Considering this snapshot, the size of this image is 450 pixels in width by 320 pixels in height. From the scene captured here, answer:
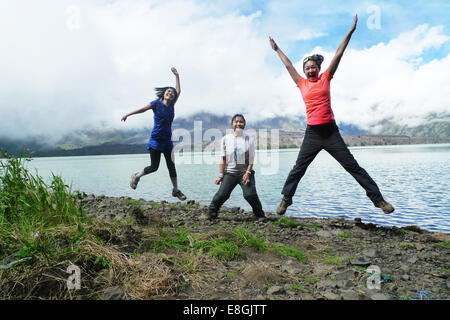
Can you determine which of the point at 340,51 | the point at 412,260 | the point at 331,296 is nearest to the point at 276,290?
the point at 331,296

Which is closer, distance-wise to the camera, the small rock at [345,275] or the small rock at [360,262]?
the small rock at [345,275]

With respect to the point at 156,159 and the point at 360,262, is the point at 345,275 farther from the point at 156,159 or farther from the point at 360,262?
the point at 156,159

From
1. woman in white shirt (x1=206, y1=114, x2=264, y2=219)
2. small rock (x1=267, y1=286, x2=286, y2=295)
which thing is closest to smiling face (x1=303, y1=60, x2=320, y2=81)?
woman in white shirt (x1=206, y1=114, x2=264, y2=219)

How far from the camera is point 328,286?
11.9 feet

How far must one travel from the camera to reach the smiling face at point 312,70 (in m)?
6.03

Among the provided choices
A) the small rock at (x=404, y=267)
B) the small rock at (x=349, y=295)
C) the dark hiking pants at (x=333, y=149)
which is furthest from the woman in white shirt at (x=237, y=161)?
the small rock at (x=349, y=295)

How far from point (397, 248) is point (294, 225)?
8.08 feet

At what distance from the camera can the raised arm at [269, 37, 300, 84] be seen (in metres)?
6.32

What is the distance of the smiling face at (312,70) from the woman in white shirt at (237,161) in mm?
2123

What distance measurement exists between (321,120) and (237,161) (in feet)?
8.38

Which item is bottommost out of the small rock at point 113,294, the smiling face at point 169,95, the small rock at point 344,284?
the small rock at point 344,284

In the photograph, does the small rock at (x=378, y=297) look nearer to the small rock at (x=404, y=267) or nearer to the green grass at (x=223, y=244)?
the small rock at (x=404, y=267)

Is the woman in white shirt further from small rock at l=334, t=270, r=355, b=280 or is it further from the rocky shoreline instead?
small rock at l=334, t=270, r=355, b=280

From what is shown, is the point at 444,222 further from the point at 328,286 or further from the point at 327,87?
the point at 328,286
